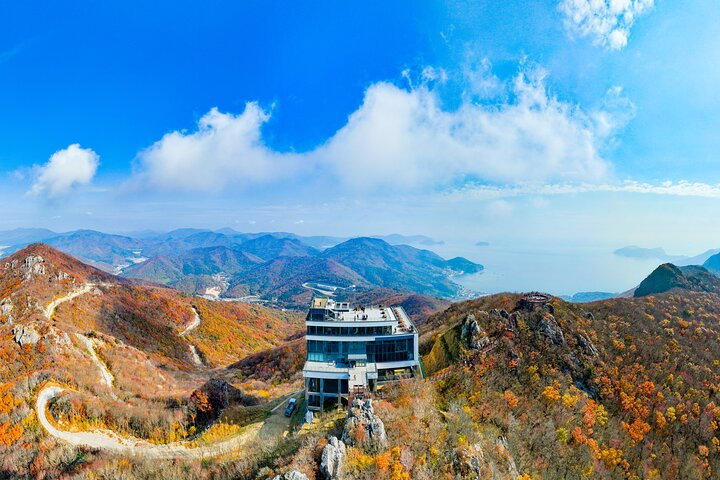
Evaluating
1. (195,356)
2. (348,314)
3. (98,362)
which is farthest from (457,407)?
(195,356)

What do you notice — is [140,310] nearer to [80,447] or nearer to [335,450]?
[80,447]

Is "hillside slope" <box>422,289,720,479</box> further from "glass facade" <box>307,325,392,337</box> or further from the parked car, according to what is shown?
the parked car

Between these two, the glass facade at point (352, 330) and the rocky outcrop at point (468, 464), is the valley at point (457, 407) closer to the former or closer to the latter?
the rocky outcrop at point (468, 464)

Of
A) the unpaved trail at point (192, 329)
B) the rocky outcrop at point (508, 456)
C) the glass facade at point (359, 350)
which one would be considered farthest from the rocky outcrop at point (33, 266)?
the rocky outcrop at point (508, 456)

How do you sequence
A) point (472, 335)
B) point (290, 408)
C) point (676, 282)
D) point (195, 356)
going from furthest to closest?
point (195, 356) → point (676, 282) → point (472, 335) → point (290, 408)

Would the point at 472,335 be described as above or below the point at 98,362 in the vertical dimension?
above

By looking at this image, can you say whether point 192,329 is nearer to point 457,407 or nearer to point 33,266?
point 33,266

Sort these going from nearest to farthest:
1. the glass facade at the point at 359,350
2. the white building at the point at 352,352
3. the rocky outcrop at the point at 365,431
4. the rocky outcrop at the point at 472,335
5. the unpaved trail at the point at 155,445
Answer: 1. the rocky outcrop at the point at 365,431
2. the unpaved trail at the point at 155,445
3. the white building at the point at 352,352
4. the glass facade at the point at 359,350
5. the rocky outcrop at the point at 472,335

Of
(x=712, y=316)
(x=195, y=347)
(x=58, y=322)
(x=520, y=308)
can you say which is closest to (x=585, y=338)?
(x=520, y=308)
